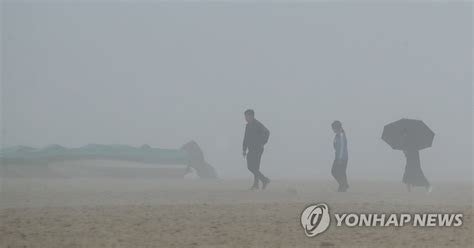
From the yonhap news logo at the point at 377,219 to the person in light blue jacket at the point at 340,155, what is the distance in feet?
4.65

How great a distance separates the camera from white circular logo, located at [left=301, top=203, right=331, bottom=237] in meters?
9.88

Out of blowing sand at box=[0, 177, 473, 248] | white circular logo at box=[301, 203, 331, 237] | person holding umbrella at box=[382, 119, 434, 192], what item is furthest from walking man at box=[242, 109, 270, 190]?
person holding umbrella at box=[382, 119, 434, 192]

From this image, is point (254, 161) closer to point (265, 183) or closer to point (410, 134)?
point (265, 183)

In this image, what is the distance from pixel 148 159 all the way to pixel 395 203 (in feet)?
12.6

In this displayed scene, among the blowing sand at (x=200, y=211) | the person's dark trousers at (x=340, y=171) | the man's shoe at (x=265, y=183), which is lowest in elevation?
the blowing sand at (x=200, y=211)

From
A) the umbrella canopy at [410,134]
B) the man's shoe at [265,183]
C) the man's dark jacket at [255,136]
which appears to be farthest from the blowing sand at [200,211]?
the umbrella canopy at [410,134]

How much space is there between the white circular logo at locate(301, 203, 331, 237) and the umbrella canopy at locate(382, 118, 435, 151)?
1.97 meters

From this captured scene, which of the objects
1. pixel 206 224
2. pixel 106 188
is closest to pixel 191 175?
pixel 106 188

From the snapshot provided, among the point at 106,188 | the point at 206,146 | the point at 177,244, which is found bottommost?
the point at 177,244

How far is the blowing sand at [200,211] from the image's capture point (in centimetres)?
945

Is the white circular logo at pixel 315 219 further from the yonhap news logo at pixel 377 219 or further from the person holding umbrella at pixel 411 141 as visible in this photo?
the person holding umbrella at pixel 411 141

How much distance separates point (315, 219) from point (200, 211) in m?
1.60

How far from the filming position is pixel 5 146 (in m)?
11.7

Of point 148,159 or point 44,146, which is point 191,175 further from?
point 44,146
